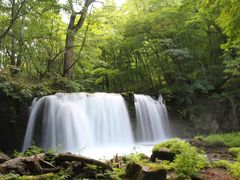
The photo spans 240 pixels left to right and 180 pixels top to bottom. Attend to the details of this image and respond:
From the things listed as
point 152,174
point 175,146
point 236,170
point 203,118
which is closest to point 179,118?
point 203,118

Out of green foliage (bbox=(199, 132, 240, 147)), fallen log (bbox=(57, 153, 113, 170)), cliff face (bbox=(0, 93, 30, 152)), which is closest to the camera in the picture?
fallen log (bbox=(57, 153, 113, 170))

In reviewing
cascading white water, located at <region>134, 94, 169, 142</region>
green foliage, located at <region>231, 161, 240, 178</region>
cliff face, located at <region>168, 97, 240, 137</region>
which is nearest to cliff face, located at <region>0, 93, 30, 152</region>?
cascading white water, located at <region>134, 94, 169, 142</region>

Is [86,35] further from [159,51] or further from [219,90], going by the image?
[219,90]

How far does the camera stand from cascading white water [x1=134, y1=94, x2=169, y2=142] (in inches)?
533

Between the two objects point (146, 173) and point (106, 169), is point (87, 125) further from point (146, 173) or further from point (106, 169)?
point (146, 173)

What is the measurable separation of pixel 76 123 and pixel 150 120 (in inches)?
179

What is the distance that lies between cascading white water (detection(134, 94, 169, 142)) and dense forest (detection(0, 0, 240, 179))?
75 centimetres

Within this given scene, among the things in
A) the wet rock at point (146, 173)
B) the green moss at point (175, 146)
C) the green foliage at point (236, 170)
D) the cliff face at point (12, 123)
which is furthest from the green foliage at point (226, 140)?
the cliff face at point (12, 123)

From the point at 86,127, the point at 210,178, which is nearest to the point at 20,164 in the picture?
the point at 210,178

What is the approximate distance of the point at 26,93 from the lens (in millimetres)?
11172

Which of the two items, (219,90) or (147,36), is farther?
(147,36)

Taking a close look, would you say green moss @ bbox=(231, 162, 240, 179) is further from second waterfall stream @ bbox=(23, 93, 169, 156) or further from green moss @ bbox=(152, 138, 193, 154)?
second waterfall stream @ bbox=(23, 93, 169, 156)

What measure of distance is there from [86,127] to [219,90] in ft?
28.8

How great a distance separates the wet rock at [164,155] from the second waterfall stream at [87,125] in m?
4.20
